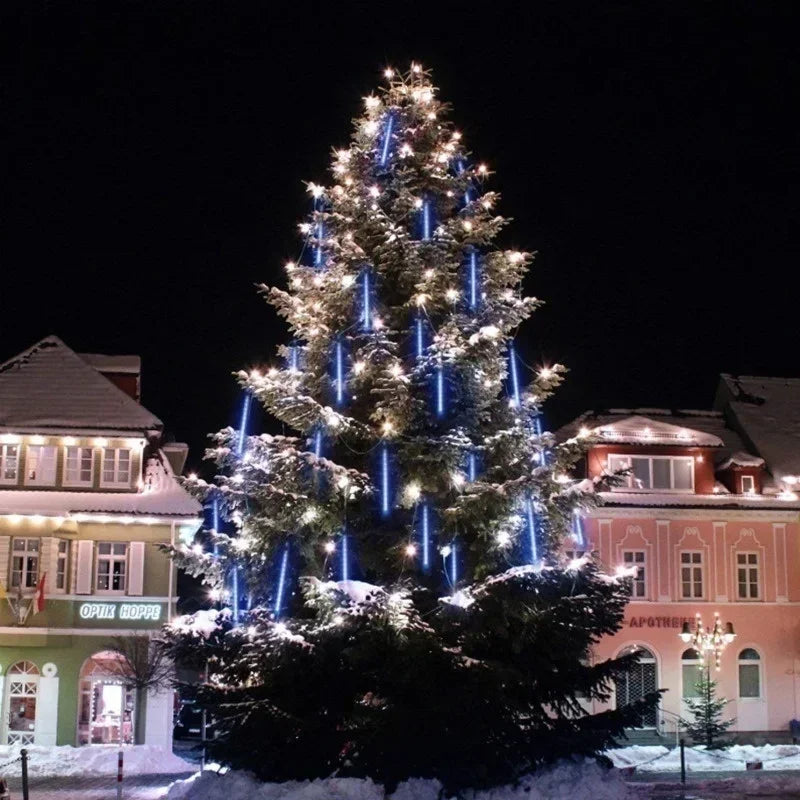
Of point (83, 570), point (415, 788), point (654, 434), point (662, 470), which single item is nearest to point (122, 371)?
point (83, 570)

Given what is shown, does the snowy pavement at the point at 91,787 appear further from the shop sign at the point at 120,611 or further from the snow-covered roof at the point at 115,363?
the snow-covered roof at the point at 115,363

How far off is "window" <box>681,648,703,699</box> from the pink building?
32mm

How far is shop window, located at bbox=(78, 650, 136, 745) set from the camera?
3222cm

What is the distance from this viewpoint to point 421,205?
17703 millimetres

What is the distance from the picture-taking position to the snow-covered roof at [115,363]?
1454 inches

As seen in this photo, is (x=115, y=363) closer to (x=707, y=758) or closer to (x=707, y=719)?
(x=707, y=719)

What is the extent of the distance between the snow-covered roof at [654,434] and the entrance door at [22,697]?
19.0 metres

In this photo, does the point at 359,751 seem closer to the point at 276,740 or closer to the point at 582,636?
the point at 276,740

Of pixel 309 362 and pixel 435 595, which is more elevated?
pixel 309 362

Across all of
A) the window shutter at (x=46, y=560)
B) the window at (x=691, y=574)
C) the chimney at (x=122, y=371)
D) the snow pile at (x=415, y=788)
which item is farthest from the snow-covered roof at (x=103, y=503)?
the snow pile at (x=415, y=788)

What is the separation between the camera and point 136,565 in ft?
109

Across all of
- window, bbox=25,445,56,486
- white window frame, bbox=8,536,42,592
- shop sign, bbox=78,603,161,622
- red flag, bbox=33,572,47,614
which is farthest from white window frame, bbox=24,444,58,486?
shop sign, bbox=78,603,161,622

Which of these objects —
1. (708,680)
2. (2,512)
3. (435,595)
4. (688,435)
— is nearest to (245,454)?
(435,595)

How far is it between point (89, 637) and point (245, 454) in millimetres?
18105
